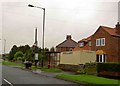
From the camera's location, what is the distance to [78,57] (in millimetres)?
38688

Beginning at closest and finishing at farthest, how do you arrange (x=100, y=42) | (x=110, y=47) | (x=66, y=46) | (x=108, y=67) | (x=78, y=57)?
(x=108, y=67)
(x=78, y=57)
(x=110, y=47)
(x=100, y=42)
(x=66, y=46)

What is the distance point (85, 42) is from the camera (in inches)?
2218

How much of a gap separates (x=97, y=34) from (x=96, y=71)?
18561 millimetres

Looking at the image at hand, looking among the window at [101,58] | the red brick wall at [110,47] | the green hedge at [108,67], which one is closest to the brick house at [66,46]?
the window at [101,58]

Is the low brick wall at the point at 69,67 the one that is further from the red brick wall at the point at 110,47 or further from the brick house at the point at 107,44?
the red brick wall at the point at 110,47

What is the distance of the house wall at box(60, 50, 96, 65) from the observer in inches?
1519

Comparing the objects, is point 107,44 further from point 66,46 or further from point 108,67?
point 66,46

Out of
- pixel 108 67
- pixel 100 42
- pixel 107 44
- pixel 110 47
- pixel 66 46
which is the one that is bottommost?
pixel 108 67

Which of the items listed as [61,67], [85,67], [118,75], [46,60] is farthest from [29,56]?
[118,75]

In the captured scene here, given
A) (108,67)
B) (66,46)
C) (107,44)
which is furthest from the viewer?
(66,46)

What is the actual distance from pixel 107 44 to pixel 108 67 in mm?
16604

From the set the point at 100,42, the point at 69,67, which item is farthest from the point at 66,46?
the point at 69,67

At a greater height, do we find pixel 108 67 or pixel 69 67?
pixel 108 67

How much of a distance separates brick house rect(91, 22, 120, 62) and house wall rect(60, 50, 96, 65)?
142 inches
